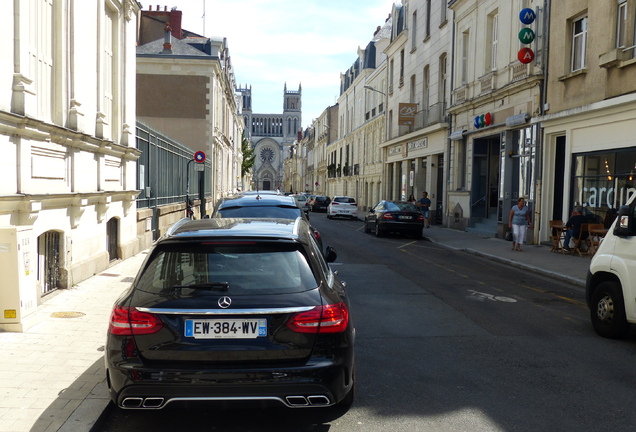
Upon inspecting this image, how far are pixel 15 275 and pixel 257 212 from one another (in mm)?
4234

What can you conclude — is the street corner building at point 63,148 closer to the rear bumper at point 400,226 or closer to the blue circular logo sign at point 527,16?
the rear bumper at point 400,226

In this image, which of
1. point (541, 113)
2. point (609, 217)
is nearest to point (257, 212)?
point (609, 217)

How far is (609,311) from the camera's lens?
275 inches

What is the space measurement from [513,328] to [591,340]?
3.02ft

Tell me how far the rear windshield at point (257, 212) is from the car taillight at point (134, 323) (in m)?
5.82

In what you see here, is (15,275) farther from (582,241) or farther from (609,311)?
(582,241)

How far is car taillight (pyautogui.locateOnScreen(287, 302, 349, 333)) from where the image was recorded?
3.82 metres

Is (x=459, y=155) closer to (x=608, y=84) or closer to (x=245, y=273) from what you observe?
(x=608, y=84)

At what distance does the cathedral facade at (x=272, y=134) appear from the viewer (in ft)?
520

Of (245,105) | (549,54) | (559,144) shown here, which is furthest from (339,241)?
(245,105)

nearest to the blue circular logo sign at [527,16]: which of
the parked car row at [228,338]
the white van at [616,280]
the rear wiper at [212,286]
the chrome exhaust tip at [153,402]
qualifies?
the white van at [616,280]

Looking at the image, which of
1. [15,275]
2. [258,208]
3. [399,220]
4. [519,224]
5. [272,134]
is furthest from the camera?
[272,134]

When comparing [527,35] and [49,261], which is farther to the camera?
[527,35]

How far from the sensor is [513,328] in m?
7.46
